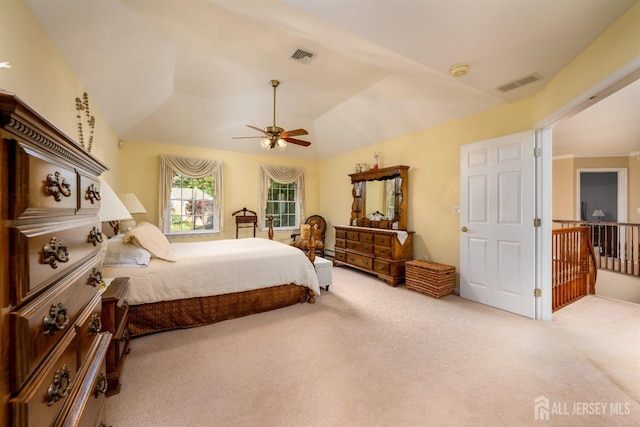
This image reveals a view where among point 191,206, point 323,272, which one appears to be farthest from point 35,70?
point 191,206

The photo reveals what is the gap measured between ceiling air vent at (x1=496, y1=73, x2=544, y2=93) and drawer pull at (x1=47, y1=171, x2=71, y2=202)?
354cm

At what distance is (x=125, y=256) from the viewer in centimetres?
253

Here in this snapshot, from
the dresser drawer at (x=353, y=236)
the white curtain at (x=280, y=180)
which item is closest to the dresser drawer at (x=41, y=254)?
the dresser drawer at (x=353, y=236)

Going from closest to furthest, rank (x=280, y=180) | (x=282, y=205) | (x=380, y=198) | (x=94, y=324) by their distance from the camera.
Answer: (x=94, y=324) < (x=380, y=198) < (x=280, y=180) < (x=282, y=205)

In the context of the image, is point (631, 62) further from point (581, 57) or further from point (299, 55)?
point (299, 55)

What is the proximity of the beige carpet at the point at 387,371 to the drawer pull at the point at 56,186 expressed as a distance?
151 centimetres

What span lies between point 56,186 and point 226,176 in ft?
17.3

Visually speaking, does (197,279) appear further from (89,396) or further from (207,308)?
(89,396)

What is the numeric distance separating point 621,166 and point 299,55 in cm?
718

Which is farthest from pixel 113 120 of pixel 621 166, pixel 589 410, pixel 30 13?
pixel 621 166

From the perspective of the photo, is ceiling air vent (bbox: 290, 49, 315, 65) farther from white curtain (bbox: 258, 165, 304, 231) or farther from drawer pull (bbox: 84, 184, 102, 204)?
white curtain (bbox: 258, 165, 304, 231)

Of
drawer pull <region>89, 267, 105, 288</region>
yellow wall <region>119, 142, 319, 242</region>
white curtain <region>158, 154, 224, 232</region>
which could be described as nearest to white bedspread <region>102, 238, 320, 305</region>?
drawer pull <region>89, 267, 105, 288</region>

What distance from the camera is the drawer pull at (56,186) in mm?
699

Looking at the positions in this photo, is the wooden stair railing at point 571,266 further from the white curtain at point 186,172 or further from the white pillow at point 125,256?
the white curtain at point 186,172
